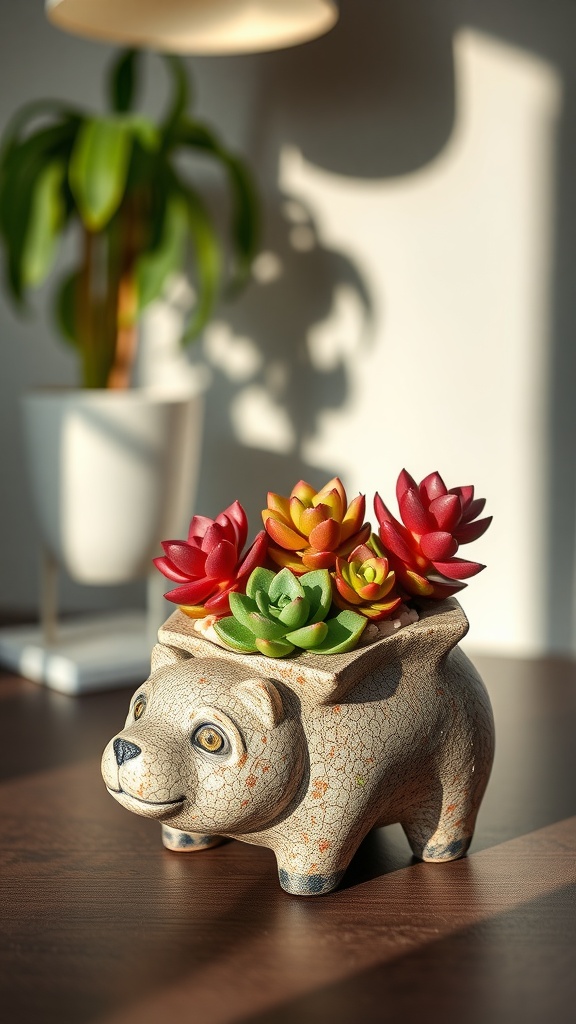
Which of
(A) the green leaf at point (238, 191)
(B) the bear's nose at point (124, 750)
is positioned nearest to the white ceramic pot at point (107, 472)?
(A) the green leaf at point (238, 191)

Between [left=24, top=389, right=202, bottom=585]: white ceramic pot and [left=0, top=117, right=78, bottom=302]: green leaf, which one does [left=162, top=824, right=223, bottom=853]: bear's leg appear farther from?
[left=0, top=117, right=78, bottom=302]: green leaf

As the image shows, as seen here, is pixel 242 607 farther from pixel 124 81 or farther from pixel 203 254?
pixel 124 81

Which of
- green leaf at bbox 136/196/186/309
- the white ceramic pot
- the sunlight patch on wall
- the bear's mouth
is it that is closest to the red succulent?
the bear's mouth

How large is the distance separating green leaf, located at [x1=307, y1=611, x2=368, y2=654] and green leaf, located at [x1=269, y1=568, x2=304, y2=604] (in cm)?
3

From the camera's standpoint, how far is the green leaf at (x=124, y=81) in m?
1.39

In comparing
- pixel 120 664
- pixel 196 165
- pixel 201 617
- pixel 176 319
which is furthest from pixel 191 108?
pixel 201 617

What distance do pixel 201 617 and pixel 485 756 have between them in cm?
21

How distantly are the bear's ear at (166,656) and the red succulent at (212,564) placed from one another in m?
0.03

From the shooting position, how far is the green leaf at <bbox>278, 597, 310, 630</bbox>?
0.67 m

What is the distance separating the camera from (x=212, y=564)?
2.32 feet

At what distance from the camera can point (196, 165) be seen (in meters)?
1.57

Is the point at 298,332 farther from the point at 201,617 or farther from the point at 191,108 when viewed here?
the point at 201,617

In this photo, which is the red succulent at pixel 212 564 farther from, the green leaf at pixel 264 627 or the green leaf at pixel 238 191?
the green leaf at pixel 238 191

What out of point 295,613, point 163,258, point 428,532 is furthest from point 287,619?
point 163,258
